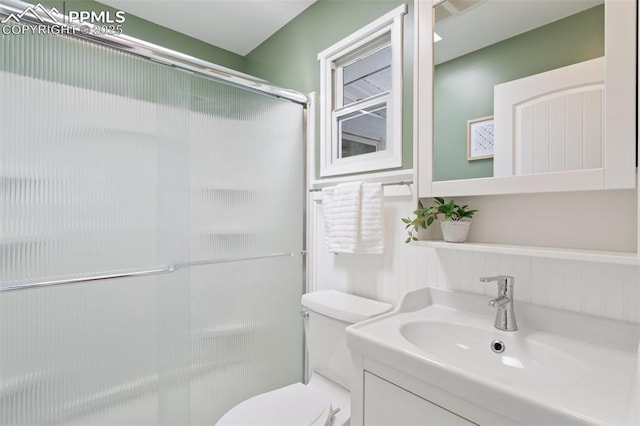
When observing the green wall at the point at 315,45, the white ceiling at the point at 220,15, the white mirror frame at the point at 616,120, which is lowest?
the white mirror frame at the point at 616,120

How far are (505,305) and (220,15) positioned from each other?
2.08 m

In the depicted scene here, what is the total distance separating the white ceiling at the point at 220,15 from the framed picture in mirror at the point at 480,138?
1274mm

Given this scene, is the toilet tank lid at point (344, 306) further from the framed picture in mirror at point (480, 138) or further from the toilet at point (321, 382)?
the framed picture in mirror at point (480, 138)

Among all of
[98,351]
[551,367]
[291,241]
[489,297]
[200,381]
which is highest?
[291,241]

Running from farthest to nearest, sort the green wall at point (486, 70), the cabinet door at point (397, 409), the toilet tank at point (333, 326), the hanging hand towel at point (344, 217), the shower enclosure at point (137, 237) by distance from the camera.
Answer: the hanging hand towel at point (344, 217) → the toilet tank at point (333, 326) → the shower enclosure at point (137, 237) → the green wall at point (486, 70) → the cabinet door at point (397, 409)

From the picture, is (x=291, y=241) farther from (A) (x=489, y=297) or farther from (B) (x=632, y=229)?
(B) (x=632, y=229)

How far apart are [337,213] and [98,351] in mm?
1096

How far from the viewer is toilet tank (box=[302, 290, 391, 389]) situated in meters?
1.31

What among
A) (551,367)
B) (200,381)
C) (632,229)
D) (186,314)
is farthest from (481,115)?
(200,381)


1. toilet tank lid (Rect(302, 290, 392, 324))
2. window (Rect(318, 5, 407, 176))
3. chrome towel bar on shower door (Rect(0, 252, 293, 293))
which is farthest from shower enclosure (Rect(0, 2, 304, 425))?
toilet tank lid (Rect(302, 290, 392, 324))

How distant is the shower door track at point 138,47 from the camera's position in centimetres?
102

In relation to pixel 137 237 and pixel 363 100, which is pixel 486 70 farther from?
pixel 137 237

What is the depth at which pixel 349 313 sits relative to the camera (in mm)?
1291

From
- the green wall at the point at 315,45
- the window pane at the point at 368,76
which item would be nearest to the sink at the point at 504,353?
the green wall at the point at 315,45
